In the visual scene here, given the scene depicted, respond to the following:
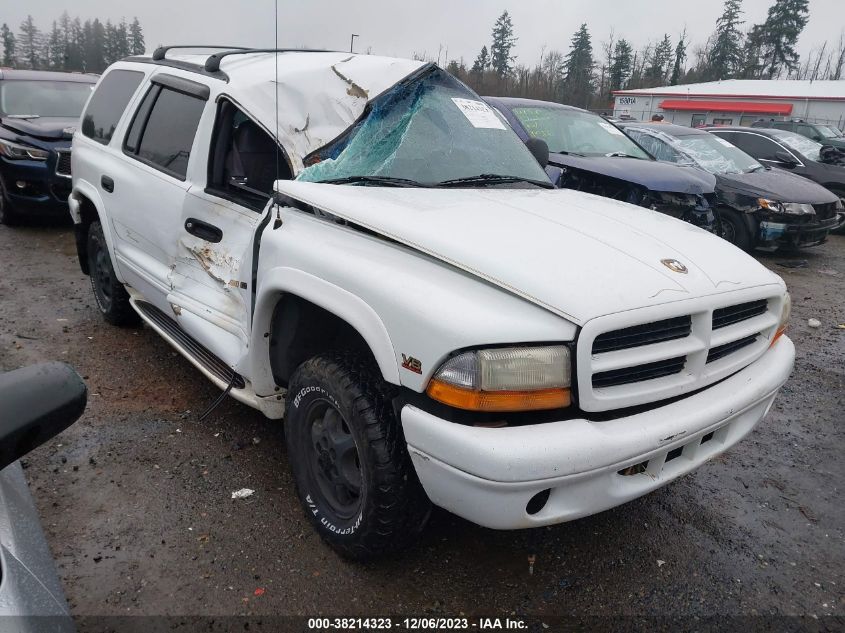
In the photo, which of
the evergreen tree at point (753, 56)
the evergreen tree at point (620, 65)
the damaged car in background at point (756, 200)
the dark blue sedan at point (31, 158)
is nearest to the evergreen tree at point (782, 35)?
the evergreen tree at point (753, 56)

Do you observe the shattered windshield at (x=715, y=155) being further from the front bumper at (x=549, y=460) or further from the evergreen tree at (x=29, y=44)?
the evergreen tree at (x=29, y=44)

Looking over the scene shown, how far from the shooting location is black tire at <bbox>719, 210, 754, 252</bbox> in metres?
8.27

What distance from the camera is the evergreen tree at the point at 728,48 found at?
210 feet

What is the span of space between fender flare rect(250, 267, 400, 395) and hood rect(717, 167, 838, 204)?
7.61 metres

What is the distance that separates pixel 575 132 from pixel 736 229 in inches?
109

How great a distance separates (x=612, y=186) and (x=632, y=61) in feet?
237

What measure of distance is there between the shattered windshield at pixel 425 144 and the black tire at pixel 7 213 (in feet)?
22.0

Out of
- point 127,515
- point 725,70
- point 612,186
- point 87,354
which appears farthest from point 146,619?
point 725,70

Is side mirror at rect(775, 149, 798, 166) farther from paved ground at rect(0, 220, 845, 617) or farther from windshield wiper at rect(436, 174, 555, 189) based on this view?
windshield wiper at rect(436, 174, 555, 189)

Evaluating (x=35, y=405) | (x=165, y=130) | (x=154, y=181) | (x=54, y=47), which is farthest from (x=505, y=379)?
(x=54, y=47)

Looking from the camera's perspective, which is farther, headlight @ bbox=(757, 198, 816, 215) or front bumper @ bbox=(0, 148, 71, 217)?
headlight @ bbox=(757, 198, 816, 215)

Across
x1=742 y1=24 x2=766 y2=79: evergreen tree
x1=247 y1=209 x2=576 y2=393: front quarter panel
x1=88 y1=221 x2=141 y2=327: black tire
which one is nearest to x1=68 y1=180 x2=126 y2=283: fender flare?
x1=88 y1=221 x2=141 y2=327: black tire

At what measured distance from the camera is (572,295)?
1.95 m

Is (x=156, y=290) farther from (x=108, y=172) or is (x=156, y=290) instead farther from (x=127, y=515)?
(x=127, y=515)
